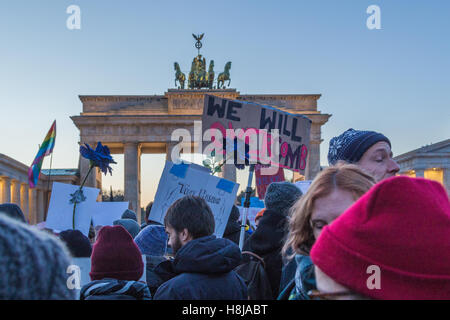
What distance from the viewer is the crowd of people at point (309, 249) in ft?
4.43

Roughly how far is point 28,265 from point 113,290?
6.59 feet

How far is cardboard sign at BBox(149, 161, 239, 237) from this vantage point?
6.12 metres

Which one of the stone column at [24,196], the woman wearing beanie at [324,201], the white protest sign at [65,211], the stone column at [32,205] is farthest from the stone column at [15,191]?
the woman wearing beanie at [324,201]

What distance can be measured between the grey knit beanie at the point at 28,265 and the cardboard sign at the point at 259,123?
17.0ft

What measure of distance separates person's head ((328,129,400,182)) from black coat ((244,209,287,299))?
3.20ft

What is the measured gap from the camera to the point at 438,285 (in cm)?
138

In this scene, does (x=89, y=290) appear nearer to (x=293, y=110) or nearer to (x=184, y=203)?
(x=184, y=203)

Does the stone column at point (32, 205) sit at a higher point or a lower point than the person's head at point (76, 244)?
lower

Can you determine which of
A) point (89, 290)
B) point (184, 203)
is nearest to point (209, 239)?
point (184, 203)

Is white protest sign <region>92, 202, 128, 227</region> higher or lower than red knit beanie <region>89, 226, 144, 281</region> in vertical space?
lower

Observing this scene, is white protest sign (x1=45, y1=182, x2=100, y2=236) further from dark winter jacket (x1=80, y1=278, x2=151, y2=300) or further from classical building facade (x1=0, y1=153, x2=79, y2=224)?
classical building facade (x1=0, y1=153, x2=79, y2=224)

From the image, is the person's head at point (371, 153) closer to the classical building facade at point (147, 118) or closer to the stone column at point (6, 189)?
the stone column at point (6, 189)

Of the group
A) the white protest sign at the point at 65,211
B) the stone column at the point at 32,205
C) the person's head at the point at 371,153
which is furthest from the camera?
the stone column at the point at 32,205

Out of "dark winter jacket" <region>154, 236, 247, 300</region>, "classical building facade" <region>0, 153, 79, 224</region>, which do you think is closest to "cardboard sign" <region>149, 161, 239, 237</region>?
"dark winter jacket" <region>154, 236, 247, 300</region>
